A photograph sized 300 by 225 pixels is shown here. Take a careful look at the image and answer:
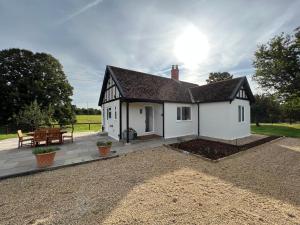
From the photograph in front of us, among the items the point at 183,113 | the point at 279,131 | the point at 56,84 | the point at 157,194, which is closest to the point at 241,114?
the point at 183,113

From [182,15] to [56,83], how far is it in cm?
2587

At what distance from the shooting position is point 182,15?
26.1ft

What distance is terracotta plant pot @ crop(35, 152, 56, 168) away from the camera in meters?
6.24

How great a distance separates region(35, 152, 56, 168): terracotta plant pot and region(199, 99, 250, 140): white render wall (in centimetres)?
1185

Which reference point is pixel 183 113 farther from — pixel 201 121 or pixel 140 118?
pixel 140 118

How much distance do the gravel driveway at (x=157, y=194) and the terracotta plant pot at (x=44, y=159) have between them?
579 mm

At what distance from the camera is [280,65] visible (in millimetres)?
18312

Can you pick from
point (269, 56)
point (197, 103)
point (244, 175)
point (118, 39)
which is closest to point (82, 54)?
point (118, 39)

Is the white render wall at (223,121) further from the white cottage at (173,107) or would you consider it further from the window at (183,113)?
Result: the window at (183,113)

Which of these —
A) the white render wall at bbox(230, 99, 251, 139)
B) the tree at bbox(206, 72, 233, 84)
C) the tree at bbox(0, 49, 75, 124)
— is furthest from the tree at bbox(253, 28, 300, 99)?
the tree at bbox(0, 49, 75, 124)

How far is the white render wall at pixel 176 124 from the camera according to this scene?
13008 millimetres

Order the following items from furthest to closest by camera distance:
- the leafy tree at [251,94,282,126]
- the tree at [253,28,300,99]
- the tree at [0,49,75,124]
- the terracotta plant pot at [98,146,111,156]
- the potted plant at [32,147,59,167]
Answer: the leafy tree at [251,94,282,126]
the tree at [0,49,75,124]
the tree at [253,28,300,99]
the terracotta plant pot at [98,146,111,156]
the potted plant at [32,147,59,167]

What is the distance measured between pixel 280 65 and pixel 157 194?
73.4ft

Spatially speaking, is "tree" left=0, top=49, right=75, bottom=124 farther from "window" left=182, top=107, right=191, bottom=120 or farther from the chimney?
"window" left=182, top=107, right=191, bottom=120
